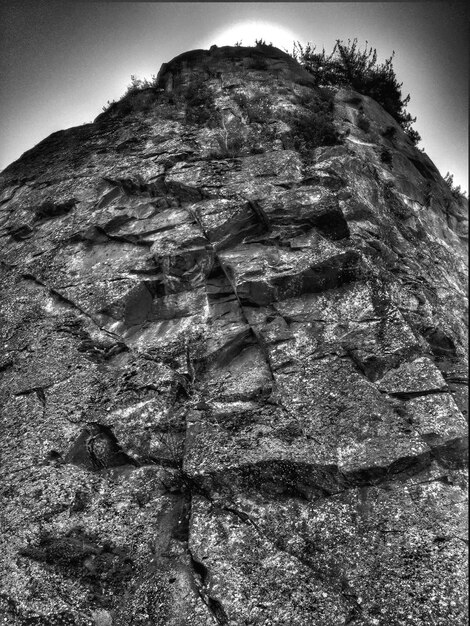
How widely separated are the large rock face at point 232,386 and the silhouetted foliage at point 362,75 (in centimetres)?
682

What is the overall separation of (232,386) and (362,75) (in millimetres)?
19411

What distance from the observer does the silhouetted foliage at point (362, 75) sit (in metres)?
22.5

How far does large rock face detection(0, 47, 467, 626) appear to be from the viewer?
8.33m

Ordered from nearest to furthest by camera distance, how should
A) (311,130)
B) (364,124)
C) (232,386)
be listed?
(232,386), (311,130), (364,124)

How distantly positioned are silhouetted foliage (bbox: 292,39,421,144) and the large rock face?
269 inches

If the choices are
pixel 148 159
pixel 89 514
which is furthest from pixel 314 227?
pixel 89 514

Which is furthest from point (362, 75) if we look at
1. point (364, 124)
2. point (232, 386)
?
point (232, 386)

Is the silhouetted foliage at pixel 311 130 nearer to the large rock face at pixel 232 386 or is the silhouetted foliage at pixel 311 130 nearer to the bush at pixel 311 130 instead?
the bush at pixel 311 130

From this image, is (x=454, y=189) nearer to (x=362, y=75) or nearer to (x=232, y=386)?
(x=362, y=75)

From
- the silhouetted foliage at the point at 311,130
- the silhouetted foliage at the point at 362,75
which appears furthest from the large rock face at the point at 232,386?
the silhouetted foliage at the point at 362,75

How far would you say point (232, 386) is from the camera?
36.4 ft

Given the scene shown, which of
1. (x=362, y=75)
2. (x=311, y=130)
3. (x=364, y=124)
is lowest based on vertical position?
(x=311, y=130)

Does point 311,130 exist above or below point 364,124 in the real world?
below

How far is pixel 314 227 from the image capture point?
13453mm
